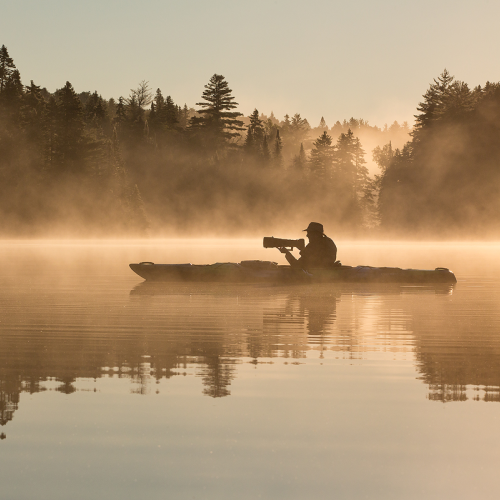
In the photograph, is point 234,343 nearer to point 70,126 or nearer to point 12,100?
point 70,126

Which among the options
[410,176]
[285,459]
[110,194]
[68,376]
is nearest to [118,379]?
[68,376]

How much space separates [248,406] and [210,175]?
323ft

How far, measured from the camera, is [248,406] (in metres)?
6.22

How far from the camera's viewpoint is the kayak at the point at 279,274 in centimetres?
1883

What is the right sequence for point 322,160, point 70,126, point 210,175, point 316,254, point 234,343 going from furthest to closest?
point 322,160, point 210,175, point 70,126, point 316,254, point 234,343

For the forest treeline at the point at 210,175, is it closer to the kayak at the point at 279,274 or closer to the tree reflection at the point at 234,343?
the kayak at the point at 279,274

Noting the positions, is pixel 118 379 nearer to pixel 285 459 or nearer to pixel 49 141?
pixel 285 459

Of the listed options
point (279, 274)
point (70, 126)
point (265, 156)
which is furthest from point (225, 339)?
point (265, 156)

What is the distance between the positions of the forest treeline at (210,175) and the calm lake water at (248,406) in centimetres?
7012

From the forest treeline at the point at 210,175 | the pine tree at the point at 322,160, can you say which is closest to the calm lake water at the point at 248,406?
the forest treeline at the point at 210,175

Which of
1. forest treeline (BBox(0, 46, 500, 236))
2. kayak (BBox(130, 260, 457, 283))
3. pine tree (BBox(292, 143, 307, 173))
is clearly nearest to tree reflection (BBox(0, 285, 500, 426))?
kayak (BBox(130, 260, 457, 283))

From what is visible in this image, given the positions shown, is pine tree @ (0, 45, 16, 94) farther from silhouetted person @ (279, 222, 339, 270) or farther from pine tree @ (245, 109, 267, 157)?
silhouetted person @ (279, 222, 339, 270)

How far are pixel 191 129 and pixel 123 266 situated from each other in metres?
82.0

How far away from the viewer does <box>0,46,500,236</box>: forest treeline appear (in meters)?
80.7
